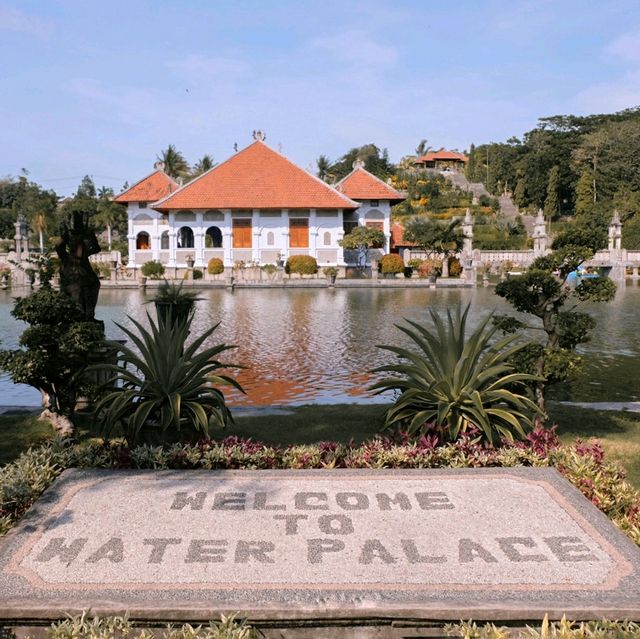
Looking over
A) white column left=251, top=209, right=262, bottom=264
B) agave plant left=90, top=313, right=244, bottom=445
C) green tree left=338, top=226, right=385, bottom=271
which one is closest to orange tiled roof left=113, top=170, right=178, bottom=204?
white column left=251, top=209, right=262, bottom=264

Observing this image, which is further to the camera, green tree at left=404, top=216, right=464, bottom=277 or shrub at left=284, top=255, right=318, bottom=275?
shrub at left=284, top=255, right=318, bottom=275

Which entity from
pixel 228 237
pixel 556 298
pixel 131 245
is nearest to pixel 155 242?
pixel 131 245

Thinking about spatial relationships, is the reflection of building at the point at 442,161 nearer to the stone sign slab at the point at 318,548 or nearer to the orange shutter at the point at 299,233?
the orange shutter at the point at 299,233

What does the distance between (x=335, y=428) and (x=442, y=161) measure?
98321 mm

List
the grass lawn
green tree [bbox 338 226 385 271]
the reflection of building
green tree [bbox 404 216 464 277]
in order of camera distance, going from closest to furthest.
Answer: the grass lawn → green tree [bbox 404 216 464 277] → green tree [bbox 338 226 385 271] → the reflection of building

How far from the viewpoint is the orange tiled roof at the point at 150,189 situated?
4712 centimetres

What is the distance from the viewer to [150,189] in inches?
1887

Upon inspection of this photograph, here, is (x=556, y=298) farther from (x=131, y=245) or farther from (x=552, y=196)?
(x=552, y=196)

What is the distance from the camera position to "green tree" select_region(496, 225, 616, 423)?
673cm

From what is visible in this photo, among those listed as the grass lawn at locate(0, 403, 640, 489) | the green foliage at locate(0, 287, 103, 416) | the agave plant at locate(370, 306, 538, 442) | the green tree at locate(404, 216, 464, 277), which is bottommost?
the grass lawn at locate(0, 403, 640, 489)

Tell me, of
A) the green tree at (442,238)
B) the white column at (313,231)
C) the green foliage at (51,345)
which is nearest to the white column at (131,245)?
the white column at (313,231)

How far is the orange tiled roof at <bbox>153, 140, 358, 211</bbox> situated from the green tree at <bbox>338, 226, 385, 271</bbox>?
167cm

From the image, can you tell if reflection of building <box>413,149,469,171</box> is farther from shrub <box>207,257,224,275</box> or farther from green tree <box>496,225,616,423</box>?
green tree <box>496,225,616,423</box>

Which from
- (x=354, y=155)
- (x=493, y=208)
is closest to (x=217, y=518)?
(x=493, y=208)
